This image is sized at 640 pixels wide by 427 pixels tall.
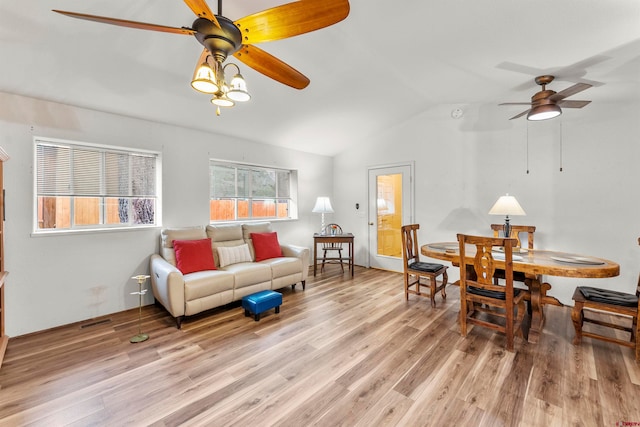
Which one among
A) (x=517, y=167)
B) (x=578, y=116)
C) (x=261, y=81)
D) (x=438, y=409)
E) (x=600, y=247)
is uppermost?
(x=261, y=81)

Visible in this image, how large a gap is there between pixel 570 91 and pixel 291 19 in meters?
2.60

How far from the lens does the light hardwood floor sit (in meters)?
1.68

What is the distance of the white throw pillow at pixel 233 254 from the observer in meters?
3.66

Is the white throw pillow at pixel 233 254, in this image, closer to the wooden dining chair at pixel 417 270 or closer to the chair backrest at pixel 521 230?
the wooden dining chair at pixel 417 270

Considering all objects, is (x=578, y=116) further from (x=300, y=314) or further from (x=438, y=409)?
(x=300, y=314)

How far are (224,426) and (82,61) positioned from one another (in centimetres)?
314

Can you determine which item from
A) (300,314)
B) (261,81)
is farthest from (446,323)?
(261,81)

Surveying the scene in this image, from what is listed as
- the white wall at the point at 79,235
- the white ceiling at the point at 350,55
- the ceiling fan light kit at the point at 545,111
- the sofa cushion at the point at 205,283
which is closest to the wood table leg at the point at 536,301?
the ceiling fan light kit at the point at 545,111

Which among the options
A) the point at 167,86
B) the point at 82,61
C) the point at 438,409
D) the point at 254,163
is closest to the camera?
the point at 438,409

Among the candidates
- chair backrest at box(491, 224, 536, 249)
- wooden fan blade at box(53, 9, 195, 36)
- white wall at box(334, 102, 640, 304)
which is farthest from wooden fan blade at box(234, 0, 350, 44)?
white wall at box(334, 102, 640, 304)

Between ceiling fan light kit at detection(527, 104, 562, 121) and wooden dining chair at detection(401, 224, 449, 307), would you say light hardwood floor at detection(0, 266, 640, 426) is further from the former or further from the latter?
ceiling fan light kit at detection(527, 104, 562, 121)

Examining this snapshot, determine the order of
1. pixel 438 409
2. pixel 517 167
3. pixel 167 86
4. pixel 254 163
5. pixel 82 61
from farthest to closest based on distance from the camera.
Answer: pixel 254 163, pixel 517 167, pixel 167 86, pixel 82 61, pixel 438 409

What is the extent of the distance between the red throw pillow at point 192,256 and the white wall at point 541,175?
3.47 meters

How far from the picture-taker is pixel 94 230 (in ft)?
10.1
